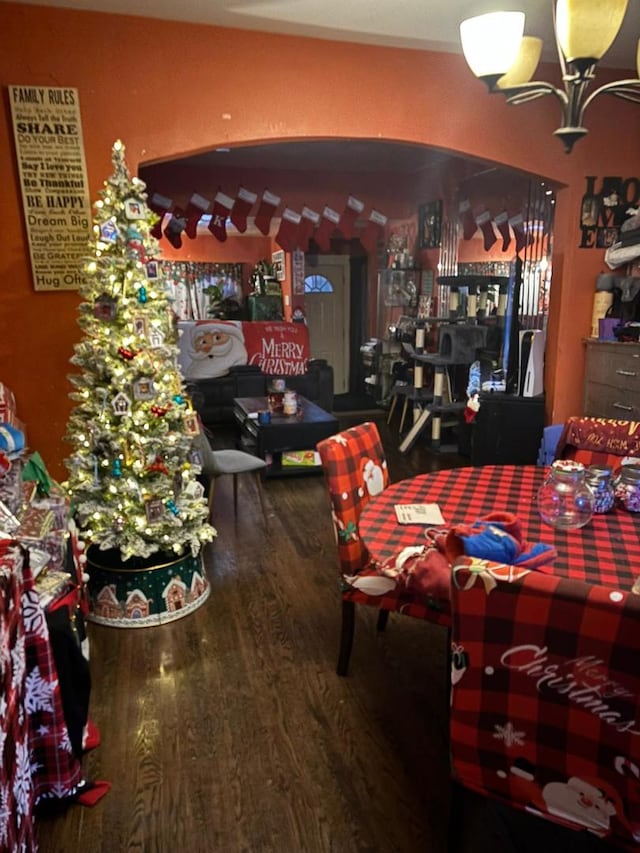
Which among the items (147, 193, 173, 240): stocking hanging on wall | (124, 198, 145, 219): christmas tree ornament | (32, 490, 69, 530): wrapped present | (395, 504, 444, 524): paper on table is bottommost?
(32, 490, 69, 530): wrapped present

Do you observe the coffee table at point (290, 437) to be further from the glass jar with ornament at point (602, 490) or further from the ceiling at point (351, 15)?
the glass jar with ornament at point (602, 490)

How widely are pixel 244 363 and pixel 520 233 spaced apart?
11.3ft

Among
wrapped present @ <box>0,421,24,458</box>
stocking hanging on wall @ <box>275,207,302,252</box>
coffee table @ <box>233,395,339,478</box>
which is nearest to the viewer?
wrapped present @ <box>0,421,24,458</box>

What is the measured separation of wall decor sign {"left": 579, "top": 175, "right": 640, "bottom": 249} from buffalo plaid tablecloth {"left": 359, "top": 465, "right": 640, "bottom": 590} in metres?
2.24

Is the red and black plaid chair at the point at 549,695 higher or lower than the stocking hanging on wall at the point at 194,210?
lower

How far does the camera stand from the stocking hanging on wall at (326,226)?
6.15m

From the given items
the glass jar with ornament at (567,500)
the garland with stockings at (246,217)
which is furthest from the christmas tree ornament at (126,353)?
the garland with stockings at (246,217)

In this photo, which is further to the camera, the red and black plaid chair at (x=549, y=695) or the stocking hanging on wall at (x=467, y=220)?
the stocking hanging on wall at (x=467, y=220)

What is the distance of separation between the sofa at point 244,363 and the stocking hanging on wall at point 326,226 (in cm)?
120

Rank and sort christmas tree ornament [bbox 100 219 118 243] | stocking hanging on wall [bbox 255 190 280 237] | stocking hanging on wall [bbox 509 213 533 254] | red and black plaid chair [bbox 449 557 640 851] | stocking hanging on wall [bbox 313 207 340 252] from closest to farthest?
1. red and black plaid chair [bbox 449 557 640 851]
2. christmas tree ornament [bbox 100 219 118 243]
3. stocking hanging on wall [bbox 509 213 533 254]
4. stocking hanging on wall [bbox 255 190 280 237]
5. stocking hanging on wall [bbox 313 207 340 252]

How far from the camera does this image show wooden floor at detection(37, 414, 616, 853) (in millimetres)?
1610

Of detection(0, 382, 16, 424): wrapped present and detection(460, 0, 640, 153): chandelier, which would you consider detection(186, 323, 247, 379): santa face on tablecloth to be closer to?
detection(0, 382, 16, 424): wrapped present

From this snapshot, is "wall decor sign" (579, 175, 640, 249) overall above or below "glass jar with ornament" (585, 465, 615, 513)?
above

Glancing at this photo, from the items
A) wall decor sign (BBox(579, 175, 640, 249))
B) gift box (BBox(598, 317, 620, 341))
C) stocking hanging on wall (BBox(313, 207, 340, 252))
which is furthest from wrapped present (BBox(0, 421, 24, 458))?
stocking hanging on wall (BBox(313, 207, 340, 252))
